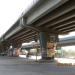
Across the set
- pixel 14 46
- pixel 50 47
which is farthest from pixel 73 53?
A: pixel 50 47

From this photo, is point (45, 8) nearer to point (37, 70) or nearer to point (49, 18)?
point (49, 18)

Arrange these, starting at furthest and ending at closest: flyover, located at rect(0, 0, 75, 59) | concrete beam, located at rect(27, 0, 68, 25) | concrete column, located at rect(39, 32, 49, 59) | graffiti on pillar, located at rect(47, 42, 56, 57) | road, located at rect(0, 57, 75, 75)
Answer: graffiti on pillar, located at rect(47, 42, 56, 57) < concrete column, located at rect(39, 32, 49, 59) < flyover, located at rect(0, 0, 75, 59) < concrete beam, located at rect(27, 0, 68, 25) < road, located at rect(0, 57, 75, 75)

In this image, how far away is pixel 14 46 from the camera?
88875 mm

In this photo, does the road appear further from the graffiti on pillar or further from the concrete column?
the graffiti on pillar

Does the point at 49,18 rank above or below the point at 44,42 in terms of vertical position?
above

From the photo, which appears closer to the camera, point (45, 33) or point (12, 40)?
point (45, 33)

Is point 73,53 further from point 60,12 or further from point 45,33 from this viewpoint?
point 60,12

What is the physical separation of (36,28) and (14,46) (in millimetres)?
43924

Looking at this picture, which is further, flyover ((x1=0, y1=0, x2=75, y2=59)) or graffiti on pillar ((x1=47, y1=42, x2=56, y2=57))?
graffiti on pillar ((x1=47, y1=42, x2=56, y2=57))

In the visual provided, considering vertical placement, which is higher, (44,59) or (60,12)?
(60,12)

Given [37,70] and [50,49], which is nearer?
[37,70]

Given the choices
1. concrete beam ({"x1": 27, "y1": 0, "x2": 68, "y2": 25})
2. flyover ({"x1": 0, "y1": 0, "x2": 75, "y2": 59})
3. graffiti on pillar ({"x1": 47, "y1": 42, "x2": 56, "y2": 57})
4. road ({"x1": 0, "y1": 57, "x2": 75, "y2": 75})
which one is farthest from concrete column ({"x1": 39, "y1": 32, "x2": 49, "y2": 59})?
road ({"x1": 0, "y1": 57, "x2": 75, "y2": 75})

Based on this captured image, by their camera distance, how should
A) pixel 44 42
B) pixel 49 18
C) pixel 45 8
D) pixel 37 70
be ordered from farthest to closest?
pixel 44 42 < pixel 49 18 < pixel 45 8 < pixel 37 70

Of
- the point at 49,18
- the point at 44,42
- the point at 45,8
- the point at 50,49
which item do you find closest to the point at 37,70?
the point at 45,8
